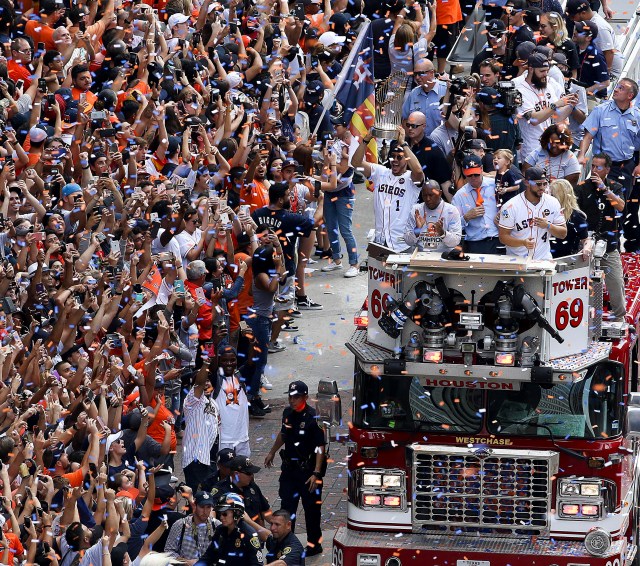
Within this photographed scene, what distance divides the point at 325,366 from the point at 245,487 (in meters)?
5.05

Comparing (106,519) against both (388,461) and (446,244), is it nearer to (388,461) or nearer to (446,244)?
(388,461)

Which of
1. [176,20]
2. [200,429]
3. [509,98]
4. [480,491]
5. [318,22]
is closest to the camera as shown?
[480,491]

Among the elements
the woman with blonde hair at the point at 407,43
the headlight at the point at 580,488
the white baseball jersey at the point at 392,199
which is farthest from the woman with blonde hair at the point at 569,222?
the woman with blonde hair at the point at 407,43

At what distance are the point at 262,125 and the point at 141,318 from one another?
19.0 feet

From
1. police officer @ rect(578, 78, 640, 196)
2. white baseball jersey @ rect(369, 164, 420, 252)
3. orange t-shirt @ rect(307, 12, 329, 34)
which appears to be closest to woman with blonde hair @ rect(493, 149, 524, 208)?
white baseball jersey @ rect(369, 164, 420, 252)

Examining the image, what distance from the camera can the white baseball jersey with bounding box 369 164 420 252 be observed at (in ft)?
62.7

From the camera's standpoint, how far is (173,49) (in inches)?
959

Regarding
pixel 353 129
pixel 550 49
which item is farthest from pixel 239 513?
pixel 550 49

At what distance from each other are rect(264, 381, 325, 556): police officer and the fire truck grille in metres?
1.83

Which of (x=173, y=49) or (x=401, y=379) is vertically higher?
(x=173, y=49)

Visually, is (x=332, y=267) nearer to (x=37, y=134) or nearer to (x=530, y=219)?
(x=37, y=134)

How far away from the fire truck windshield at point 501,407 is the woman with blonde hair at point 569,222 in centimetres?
174

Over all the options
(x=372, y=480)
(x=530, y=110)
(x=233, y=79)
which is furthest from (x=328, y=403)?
(x=233, y=79)

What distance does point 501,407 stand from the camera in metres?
16.4
